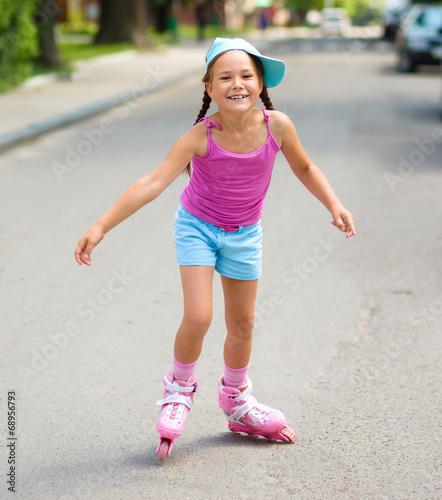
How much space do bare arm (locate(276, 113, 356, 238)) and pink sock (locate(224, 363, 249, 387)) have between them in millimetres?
714

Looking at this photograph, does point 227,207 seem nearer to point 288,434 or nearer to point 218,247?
point 218,247

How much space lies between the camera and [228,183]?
3068 mm

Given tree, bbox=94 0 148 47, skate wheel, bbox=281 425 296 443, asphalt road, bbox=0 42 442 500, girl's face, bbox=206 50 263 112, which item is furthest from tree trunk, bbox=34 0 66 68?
skate wheel, bbox=281 425 296 443

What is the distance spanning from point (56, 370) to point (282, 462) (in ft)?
4.65

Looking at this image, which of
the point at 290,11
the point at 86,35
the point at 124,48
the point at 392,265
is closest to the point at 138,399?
the point at 392,265

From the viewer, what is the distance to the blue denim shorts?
3.08 m

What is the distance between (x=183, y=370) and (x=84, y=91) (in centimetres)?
1385

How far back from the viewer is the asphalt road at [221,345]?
3.04m

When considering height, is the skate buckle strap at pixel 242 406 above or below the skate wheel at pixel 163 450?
above

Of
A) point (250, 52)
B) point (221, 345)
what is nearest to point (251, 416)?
point (221, 345)

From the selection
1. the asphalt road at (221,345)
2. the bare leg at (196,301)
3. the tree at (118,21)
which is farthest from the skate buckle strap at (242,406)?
the tree at (118,21)

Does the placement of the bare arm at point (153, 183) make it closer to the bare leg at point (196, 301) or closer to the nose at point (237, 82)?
the nose at point (237, 82)

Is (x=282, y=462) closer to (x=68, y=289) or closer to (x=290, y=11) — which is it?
(x=68, y=289)

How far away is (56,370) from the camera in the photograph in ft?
13.2
